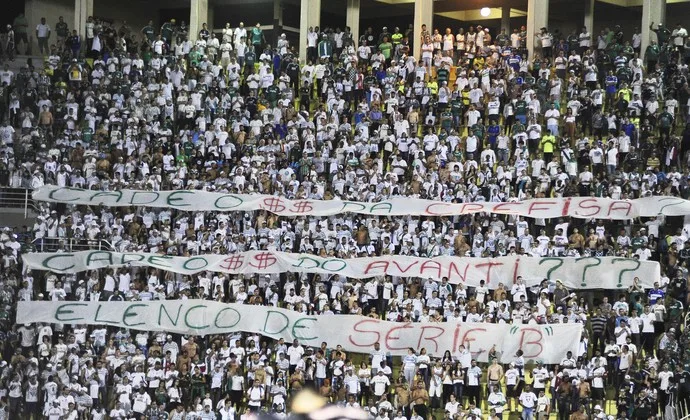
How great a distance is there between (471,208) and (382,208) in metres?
2.19

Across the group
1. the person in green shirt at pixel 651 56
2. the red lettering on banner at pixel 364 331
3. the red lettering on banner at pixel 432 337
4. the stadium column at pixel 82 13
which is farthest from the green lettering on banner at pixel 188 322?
the stadium column at pixel 82 13

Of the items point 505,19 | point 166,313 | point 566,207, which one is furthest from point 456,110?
point 505,19

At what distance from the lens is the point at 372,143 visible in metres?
33.4

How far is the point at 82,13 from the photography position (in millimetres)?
41781

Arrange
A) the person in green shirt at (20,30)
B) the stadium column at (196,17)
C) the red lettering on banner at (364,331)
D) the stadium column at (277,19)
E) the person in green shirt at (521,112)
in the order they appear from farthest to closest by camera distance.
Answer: the stadium column at (277,19) < the stadium column at (196,17) < the person in green shirt at (20,30) < the person in green shirt at (521,112) < the red lettering on banner at (364,331)

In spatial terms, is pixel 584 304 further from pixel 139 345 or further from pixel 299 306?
pixel 139 345

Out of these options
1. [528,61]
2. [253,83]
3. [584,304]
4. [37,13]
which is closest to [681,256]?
[584,304]

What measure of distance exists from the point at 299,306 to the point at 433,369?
3785 mm

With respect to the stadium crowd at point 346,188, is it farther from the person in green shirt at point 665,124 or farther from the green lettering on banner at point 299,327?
the green lettering on banner at point 299,327

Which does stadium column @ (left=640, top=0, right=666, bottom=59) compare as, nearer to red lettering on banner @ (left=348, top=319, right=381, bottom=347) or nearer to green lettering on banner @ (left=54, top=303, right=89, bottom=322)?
red lettering on banner @ (left=348, top=319, right=381, bottom=347)

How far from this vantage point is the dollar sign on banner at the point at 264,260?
97.5ft

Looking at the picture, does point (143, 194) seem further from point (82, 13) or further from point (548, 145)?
point (82, 13)

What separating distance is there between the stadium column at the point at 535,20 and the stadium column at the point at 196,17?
10.6 metres

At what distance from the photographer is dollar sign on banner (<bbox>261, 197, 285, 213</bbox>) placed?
104 feet
